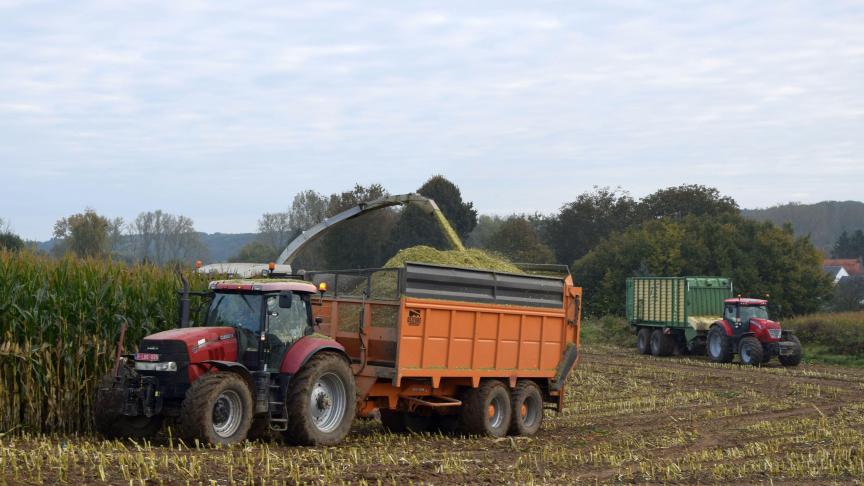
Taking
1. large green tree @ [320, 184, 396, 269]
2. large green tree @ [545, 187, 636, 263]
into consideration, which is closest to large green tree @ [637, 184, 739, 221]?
large green tree @ [545, 187, 636, 263]

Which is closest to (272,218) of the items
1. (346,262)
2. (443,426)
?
(346,262)

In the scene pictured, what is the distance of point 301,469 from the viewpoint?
9664 millimetres

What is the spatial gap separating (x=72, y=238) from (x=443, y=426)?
1830 centimetres

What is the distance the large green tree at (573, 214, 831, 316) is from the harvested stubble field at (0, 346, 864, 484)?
35009 millimetres

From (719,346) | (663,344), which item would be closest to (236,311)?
(719,346)

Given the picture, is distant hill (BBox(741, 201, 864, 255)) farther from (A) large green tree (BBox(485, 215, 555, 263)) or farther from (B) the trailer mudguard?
(B) the trailer mudguard

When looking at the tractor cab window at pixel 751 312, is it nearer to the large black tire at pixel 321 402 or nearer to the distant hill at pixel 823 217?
the large black tire at pixel 321 402

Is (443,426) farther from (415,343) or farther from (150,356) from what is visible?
(150,356)

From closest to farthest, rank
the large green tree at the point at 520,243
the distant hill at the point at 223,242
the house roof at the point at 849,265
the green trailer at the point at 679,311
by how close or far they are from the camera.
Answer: the green trailer at the point at 679,311 < the large green tree at the point at 520,243 < the distant hill at the point at 223,242 < the house roof at the point at 849,265

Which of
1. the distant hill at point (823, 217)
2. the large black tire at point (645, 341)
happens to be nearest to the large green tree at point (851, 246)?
the distant hill at point (823, 217)

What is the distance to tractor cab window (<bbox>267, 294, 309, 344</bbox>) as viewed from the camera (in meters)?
11.9

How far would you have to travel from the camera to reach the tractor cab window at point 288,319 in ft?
39.0

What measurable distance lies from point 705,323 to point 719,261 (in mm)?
22400

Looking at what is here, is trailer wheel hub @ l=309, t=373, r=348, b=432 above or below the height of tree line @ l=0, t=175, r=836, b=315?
below
